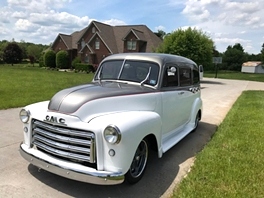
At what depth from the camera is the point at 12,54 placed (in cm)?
5638

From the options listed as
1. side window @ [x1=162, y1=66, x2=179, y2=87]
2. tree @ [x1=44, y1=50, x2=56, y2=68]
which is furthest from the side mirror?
tree @ [x1=44, y1=50, x2=56, y2=68]

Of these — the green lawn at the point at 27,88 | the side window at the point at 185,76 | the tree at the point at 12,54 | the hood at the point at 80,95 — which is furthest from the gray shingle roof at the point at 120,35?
the hood at the point at 80,95

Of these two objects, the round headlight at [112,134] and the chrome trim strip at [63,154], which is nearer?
the round headlight at [112,134]

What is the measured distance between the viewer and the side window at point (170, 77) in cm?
457

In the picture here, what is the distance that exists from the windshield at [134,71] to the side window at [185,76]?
1073 millimetres

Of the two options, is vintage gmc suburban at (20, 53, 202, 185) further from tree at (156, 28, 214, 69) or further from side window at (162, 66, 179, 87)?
tree at (156, 28, 214, 69)

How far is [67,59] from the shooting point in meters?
43.5

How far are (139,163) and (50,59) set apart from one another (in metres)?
43.9

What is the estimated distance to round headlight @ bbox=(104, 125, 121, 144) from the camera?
301 cm

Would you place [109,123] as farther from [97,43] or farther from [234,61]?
[234,61]

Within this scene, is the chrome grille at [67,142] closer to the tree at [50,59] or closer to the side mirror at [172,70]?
the side mirror at [172,70]

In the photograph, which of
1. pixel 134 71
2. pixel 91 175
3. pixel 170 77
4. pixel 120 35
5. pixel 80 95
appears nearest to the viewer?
pixel 91 175

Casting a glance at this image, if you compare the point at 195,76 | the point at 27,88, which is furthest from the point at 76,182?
the point at 27,88

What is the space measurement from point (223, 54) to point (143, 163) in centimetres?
7393
